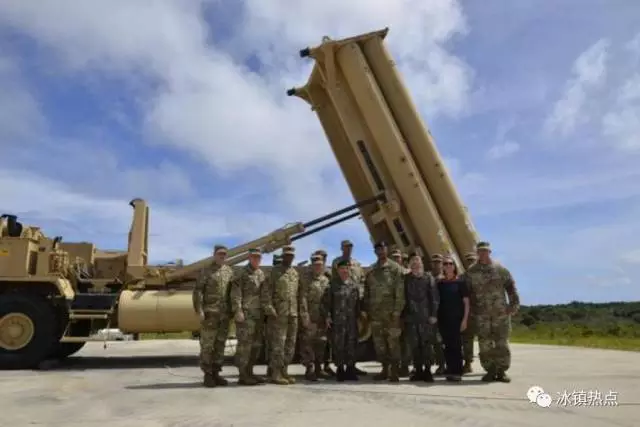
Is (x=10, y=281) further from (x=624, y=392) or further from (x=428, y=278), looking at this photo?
(x=624, y=392)

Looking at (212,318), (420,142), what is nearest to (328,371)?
(212,318)

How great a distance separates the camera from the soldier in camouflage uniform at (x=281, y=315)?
7133 millimetres

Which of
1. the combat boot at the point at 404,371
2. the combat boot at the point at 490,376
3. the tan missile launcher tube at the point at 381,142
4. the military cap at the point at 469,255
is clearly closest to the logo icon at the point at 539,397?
the combat boot at the point at 490,376

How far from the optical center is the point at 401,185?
31.1 feet

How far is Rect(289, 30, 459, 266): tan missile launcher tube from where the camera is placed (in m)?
9.39

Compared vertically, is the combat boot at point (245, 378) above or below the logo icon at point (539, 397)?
above

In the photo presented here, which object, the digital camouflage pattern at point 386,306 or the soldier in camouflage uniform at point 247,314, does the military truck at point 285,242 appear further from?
the soldier in camouflage uniform at point 247,314

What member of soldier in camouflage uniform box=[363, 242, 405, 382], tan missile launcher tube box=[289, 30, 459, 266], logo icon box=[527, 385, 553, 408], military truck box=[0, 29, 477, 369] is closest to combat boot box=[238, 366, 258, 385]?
soldier in camouflage uniform box=[363, 242, 405, 382]

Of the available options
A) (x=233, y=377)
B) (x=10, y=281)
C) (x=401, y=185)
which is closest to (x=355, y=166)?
(x=401, y=185)

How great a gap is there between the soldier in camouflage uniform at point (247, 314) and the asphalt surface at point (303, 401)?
402 mm

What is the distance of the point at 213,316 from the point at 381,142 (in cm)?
407

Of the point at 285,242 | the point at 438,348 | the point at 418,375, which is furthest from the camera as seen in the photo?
the point at 285,242

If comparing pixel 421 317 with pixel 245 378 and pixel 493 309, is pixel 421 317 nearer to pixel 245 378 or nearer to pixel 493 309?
pixel 493 309

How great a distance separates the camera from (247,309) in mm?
7145
